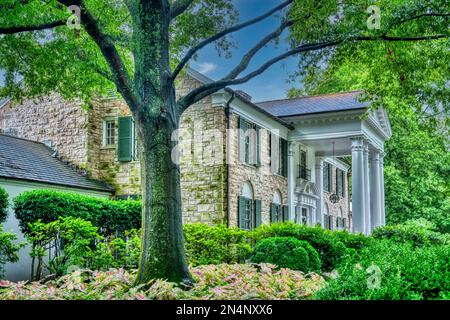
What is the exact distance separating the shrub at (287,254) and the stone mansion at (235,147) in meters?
4.70

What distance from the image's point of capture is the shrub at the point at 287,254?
11.6m

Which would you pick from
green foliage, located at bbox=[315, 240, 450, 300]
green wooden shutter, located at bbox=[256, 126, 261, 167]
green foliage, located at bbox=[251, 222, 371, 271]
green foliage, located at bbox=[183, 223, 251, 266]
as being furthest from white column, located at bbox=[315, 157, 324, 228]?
green foliage, located at bbox=[315, 240, 450, 300]

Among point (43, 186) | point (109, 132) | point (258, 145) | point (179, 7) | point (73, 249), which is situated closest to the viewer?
point (179, 7)

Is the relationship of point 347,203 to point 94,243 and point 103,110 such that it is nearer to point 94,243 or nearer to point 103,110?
point 103,110

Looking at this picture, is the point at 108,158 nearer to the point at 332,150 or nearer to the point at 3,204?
the point at 3,204

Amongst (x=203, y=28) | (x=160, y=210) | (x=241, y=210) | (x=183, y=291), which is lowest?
(x=183, y=291)

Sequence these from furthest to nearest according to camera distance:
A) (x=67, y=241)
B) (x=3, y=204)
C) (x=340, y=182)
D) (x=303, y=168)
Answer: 1. (x=340, y=182)
2. (x=303, y=168)
3. (x=3, y=204)
4. (x=67, y=241)

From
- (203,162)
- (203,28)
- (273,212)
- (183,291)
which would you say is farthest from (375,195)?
(183,291)

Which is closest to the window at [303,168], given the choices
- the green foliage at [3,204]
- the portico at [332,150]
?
the portico at [332,150]

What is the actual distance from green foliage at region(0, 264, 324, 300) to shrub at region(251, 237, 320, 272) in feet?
8.51

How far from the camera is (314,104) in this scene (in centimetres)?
2306

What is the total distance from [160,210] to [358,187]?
51.2 feet

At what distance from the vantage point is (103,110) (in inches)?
788
